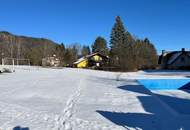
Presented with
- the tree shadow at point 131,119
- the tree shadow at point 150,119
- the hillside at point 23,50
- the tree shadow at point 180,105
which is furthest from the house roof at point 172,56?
the tree shadow at point 131,119

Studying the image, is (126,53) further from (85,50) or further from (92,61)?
(85,50)

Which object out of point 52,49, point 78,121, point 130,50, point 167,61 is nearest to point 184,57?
point 167,61

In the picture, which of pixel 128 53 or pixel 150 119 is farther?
pixel 128 53

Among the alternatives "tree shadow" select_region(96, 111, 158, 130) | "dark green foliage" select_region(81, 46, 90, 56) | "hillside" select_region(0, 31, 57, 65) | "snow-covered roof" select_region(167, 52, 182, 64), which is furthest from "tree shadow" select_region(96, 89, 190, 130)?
Result: "dark green foliage" select_region(81, 46, 90, 56)

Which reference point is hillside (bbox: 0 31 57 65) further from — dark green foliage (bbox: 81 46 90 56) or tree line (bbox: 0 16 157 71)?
dark green foliage (bbox: 81 46 90 56)

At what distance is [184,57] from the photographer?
54625 mm

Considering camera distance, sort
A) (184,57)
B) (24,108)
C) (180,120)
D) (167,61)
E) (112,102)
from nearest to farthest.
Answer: (180,120) < (24,108) < (112,102) < (184,57) < (167,61)

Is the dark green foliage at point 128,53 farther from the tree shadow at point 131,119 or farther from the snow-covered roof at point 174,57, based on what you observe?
the tree shadow at point 131,119

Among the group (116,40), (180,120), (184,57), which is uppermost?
(116,40)

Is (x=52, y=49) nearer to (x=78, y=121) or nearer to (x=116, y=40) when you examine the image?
(x=116, y=40)

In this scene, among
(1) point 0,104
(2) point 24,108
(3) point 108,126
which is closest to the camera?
(3) point 108,126

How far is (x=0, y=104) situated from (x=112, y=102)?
4.17 meters

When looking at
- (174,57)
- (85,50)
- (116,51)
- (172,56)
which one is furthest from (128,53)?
(85,50)

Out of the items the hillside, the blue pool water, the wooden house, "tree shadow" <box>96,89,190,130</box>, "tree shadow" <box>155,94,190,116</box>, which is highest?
the hillside
